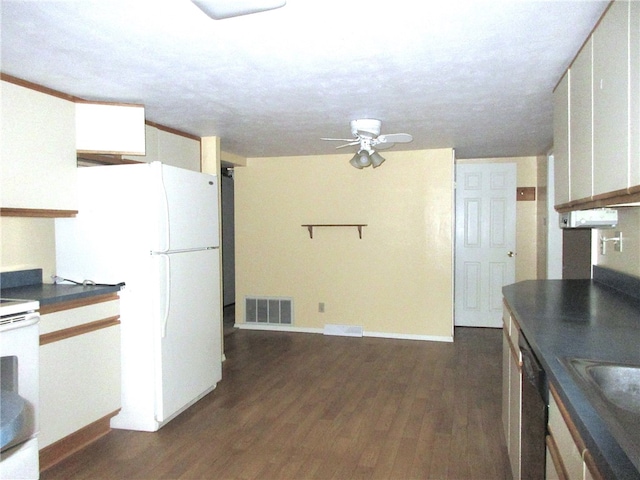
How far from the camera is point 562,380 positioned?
4.34 feet

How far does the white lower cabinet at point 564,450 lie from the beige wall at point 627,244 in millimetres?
1556

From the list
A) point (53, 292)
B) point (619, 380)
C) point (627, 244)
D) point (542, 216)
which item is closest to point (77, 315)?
point (53, 292)

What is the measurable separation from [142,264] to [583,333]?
2458 millimetres

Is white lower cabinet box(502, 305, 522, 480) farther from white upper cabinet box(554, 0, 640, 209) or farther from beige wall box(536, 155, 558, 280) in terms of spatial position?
beige wall box(536, 155, 558, 280)

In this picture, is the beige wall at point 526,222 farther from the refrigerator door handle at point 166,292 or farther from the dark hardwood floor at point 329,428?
the refrigerator door handle at point 166,292

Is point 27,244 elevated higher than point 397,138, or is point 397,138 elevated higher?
point 397,138

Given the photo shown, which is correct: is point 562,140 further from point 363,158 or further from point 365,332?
point 365,332

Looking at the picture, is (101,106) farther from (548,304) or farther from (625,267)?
(625,267)

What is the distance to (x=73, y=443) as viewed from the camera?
2744 millimetres

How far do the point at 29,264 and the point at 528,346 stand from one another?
299cm

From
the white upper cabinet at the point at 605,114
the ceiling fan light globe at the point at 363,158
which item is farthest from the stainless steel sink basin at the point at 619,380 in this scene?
the ceiling fan light globe at the point at 363,158

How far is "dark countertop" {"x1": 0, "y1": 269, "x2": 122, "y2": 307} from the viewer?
2599mm

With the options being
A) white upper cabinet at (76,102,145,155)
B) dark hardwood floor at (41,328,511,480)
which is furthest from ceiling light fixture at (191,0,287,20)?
dark hardwood floor at (41,328,511,480)

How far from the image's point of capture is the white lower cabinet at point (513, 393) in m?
2.16
